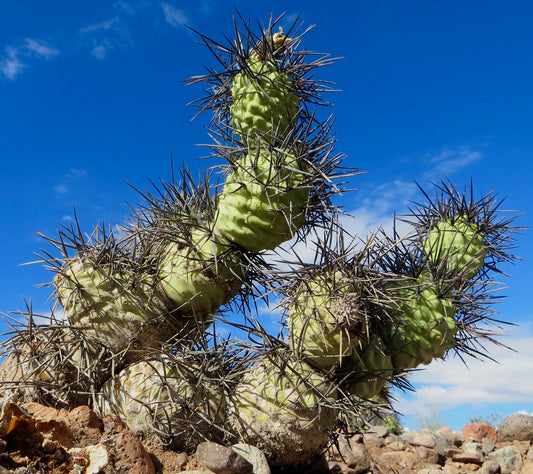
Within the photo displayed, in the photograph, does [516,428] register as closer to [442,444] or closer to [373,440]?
[442,444]

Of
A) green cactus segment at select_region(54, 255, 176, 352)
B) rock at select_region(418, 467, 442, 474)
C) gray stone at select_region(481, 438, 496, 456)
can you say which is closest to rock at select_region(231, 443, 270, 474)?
green cactus segment at select_region(54, 255, 176, 352)

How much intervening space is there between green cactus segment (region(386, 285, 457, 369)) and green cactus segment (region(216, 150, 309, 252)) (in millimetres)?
920

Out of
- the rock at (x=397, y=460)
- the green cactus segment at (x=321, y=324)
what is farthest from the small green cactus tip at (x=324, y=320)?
the rock at (x=397, y=460)

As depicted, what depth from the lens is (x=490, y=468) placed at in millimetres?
5164

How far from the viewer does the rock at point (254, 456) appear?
3.36 meters

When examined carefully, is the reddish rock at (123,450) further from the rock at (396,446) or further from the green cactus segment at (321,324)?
the rock at (396,446)

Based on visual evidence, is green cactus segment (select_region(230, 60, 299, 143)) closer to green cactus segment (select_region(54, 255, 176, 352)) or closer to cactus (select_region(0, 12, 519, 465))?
cactus (select_region(0, 12, 519, 465))

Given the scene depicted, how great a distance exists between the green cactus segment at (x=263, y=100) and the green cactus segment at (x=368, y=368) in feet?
4.81

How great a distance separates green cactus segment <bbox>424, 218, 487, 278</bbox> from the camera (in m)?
4.28

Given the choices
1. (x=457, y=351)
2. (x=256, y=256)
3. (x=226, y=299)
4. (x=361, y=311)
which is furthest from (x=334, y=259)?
(x=457, y=351)

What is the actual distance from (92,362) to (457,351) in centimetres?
255

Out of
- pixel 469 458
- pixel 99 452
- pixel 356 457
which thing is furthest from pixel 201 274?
pixel 469 458

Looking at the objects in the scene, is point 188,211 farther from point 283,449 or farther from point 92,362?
point 283,449

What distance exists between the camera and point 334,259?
11.3ft
